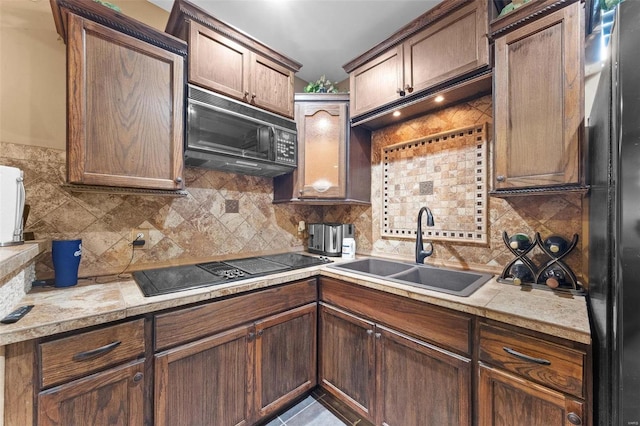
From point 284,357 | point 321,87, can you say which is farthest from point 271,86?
point 284,357

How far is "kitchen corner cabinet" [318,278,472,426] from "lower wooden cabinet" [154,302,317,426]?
17cm

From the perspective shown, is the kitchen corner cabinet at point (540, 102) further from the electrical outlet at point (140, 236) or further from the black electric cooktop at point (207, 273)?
the electrical outlet at point (140, 236)

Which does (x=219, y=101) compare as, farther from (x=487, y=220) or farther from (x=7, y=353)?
(x=487, y=220)

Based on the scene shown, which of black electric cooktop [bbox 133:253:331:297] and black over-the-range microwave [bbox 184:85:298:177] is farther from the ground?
black over-the-range microwave [bbox 184:85:298:177]

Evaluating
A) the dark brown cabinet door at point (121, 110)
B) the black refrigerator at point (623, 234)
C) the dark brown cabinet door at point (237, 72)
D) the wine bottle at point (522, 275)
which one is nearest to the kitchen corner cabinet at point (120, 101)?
the dark brown cabinet door at point (121, 110)

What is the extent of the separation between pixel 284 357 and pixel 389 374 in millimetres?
633

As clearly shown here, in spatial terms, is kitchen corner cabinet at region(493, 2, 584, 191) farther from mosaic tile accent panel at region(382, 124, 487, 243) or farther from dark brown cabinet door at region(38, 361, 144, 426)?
dark brown cabinet door at region(38, 361, 144, 426)

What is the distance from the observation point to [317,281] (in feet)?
5.76

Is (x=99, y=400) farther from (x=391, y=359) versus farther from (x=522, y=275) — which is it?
(x=522, y=275)

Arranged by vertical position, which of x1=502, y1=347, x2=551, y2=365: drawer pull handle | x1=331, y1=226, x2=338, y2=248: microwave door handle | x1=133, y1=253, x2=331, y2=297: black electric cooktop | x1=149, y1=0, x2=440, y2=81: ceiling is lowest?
x1=502, y1=347, x2=551, y2=365: drawer pull handle

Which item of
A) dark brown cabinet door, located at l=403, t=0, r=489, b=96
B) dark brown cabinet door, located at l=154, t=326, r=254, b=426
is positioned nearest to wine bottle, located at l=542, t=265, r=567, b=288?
dark brown cabinet door, located at l=403, t=0, r=489, b=96

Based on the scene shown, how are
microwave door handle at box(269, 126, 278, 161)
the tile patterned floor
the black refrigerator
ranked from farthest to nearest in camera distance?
1. microwave door handle at box(269, 126, 278, 161)
2. the tile patterned floor
3. the black refrigerator

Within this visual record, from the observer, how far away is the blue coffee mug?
1.23m

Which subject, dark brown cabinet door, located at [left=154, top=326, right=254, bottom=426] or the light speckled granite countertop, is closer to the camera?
the light speckled granite countertop
